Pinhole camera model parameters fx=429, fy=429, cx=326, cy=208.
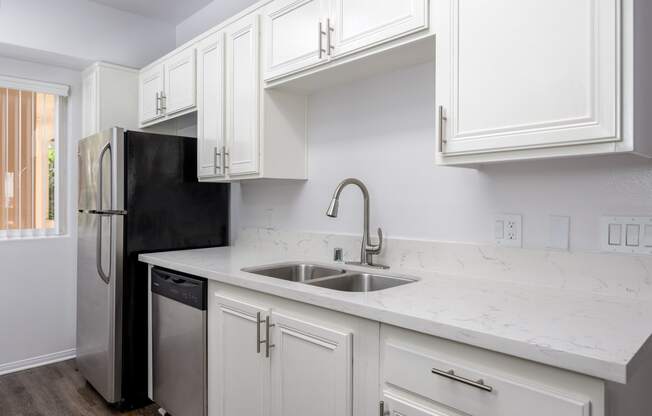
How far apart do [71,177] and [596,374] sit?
11.8 feet

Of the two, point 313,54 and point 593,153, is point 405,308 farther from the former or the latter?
point 313,54

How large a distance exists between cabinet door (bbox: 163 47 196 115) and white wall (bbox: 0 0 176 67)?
2.21 feet

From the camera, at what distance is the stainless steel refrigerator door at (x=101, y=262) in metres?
2.41

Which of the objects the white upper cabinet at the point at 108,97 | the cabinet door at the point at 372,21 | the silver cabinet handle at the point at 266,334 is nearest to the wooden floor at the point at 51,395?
the silver cabinet handle at the point at 266,334

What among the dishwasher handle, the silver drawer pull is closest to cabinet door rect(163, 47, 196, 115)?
the dishwasher handle

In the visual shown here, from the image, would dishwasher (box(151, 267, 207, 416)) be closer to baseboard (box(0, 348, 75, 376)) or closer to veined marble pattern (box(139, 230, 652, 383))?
veined marble pattern (box(139, 230, 652, 383))

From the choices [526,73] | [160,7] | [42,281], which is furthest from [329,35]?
[42,281]

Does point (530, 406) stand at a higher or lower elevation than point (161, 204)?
lower

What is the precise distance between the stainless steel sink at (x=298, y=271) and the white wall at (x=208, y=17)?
6.07 feet

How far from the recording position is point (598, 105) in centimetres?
112

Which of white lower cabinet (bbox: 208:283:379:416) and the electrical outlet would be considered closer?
white lower cabinet (bbox: 208:283:379:416)

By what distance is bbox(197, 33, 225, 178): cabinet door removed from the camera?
8.13 feet

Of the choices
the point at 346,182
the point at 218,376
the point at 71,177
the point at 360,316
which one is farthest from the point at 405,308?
the point at 71,177

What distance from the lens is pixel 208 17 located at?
326 centimetres
